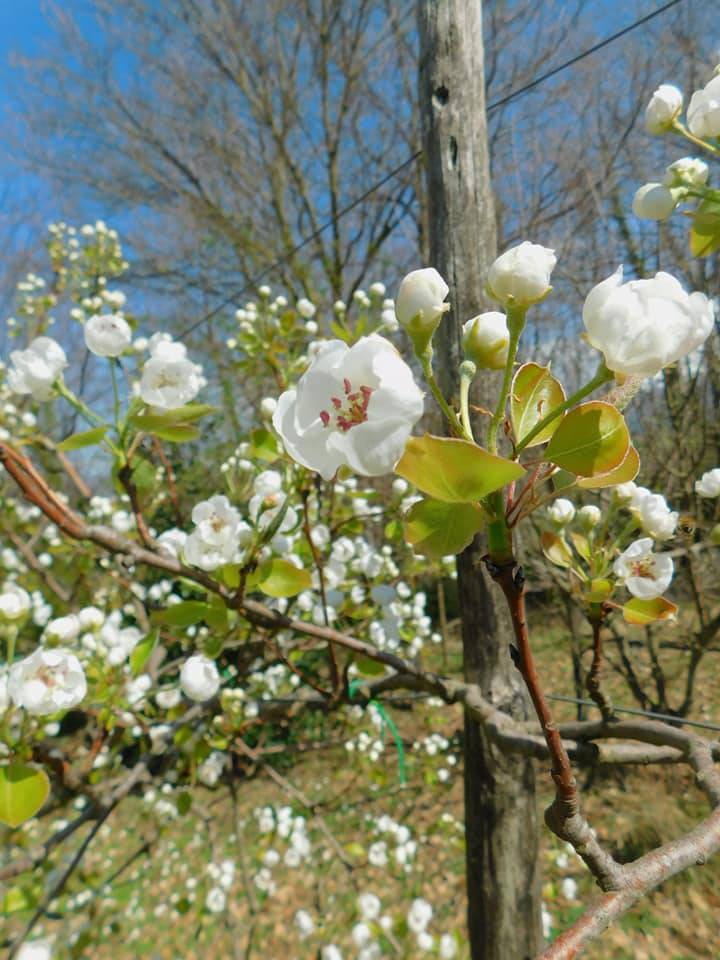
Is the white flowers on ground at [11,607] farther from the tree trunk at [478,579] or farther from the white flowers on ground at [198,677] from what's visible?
the tree trunk at [478,579]

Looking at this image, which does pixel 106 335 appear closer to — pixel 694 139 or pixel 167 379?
pixel 167 379

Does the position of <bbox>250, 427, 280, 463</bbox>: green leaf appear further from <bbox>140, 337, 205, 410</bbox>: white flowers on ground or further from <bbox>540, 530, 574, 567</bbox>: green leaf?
<bbox>540, 530, 574, 567</bbox>: green leaf

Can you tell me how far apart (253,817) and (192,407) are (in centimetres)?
384

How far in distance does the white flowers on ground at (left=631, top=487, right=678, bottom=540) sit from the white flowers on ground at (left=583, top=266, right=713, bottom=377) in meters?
0.46

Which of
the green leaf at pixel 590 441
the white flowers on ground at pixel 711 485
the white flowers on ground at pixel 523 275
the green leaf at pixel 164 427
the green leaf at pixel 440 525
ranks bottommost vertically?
the green leaf at pixel 440 525

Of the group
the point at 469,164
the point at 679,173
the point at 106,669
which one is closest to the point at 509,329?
the point at 679,173

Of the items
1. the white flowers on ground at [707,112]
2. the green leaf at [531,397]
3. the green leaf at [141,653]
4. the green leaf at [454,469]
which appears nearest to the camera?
the green leaf at [454,469]

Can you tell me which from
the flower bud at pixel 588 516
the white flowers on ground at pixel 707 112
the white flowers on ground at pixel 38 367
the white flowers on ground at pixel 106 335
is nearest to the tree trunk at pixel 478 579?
the flower bud at pixel 588 516

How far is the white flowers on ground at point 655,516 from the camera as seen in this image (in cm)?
80

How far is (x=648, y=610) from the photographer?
2.48ft

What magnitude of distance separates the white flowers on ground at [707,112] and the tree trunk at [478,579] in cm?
54

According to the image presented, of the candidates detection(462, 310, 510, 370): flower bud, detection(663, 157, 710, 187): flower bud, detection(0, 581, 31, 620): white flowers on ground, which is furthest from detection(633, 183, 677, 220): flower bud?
detection(0, 581, 31, 620): white flowers on ground

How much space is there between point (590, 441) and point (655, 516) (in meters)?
0.49

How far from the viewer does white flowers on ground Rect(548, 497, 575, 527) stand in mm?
878
